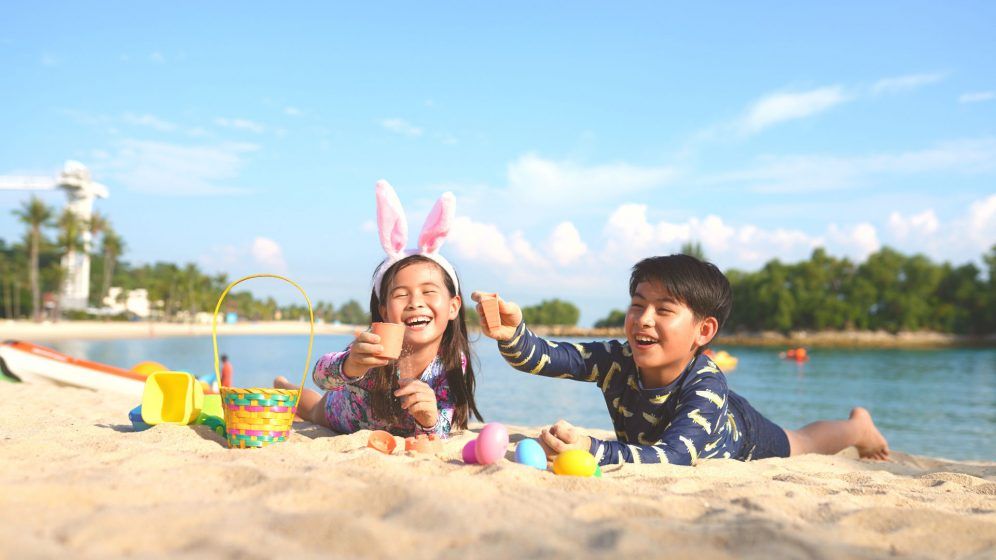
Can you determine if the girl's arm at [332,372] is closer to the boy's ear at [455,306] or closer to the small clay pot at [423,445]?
the small clay pot at [423,445]

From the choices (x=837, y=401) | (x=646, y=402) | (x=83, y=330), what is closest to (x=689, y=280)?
(x=646, y=402)

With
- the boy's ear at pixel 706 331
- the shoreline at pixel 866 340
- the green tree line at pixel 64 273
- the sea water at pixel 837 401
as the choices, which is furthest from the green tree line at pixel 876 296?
the boy's ear at pixel 706 331

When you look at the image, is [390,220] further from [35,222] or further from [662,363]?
[35,222]

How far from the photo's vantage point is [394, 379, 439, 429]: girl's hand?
359 centimetres

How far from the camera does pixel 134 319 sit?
2773 inches

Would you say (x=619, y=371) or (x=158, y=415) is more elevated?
(x=619, y=371)

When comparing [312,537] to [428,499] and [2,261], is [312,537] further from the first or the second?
[2,261]

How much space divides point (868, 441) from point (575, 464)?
3.49 m

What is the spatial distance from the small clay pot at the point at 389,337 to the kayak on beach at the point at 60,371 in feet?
17.0

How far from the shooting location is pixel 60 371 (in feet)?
24.9

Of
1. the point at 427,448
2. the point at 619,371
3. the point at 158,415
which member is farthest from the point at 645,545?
the point at 158,415

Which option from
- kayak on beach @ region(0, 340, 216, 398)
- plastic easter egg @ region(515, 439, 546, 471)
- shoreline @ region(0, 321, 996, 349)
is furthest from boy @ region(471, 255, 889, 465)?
shoreline @ region(0, 321, 996, 349)

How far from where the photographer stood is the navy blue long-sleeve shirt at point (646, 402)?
335cm

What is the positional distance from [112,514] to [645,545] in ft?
4.44
